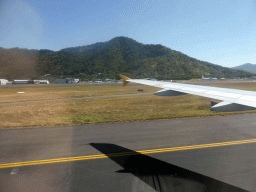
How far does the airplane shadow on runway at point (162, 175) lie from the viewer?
543 cm

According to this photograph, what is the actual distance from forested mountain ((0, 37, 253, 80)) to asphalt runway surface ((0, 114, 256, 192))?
6.18 metres

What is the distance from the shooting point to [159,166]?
22.2 ft

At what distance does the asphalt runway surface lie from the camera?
569 centimetres

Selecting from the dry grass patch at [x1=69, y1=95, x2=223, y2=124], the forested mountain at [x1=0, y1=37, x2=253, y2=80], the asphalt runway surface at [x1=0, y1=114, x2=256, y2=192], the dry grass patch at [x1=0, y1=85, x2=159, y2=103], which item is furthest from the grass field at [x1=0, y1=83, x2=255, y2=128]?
the dry grass patch at [x1=0, y1=85, x2=159, y2=103]

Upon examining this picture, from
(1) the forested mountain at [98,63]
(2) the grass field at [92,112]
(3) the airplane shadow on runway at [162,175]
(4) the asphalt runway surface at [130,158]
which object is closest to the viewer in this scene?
(3) the airplane shadow on runway at [162,175]

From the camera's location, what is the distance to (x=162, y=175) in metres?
6.13

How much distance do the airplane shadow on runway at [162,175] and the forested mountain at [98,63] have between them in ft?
34.8

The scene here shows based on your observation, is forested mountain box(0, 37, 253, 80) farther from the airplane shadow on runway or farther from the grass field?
the airplane shadow on runway

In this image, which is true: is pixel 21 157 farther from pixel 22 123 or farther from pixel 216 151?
pixel 216 151

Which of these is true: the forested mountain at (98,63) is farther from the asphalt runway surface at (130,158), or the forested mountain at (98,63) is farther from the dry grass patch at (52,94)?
the asphalt runway surface at (130,158)

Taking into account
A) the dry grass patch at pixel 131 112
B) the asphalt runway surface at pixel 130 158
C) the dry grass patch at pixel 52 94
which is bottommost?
the asphalt runway surface at pixel 130 158

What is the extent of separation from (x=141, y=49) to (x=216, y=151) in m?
50.7

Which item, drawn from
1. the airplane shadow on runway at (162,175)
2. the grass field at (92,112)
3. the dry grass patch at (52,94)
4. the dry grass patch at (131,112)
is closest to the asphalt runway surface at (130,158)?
the airplane shadow on runway at (162,175)

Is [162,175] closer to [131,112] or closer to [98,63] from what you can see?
[131,112]
